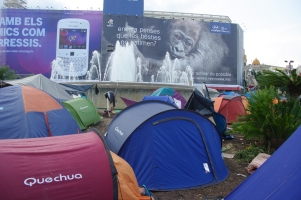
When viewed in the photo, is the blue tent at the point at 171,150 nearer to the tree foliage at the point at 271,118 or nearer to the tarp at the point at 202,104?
the tree foliage at the point at 271,118

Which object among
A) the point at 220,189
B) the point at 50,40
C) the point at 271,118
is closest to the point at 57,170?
the point at 220,189

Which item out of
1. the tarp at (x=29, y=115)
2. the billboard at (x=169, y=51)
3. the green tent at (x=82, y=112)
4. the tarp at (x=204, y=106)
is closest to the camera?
the tarp at (x=29, y=115)

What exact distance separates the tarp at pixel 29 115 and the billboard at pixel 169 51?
1402 inches

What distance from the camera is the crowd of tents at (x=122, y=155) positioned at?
3.24 meters

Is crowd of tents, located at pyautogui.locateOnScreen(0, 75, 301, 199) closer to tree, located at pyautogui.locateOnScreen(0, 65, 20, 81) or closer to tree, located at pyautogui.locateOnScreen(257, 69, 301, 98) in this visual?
tree, located at pyautogui.locateOnScreen(257, 69, 301, 98)

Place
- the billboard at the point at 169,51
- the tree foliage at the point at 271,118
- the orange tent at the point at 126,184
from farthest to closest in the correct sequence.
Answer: the billboard at the point at 169,51 < the tree foliage at the point at 271,118 < the orange tent at the point at 126,184

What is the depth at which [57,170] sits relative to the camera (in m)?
3.45

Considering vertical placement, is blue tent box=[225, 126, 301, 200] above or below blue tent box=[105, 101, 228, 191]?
above

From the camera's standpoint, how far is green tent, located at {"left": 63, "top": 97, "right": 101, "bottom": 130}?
37.9ft

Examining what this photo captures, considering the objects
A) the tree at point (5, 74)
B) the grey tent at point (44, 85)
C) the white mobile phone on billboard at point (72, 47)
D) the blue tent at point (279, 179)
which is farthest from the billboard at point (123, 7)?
the blue tent at point (279, 179)

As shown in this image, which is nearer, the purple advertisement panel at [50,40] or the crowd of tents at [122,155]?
the crowd of tents at [122,155]

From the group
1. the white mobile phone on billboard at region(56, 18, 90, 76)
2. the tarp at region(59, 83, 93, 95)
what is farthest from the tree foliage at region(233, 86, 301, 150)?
the white mobile phone on billboard at region(56, 18, 90, 76)

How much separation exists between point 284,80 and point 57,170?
5.53 meters

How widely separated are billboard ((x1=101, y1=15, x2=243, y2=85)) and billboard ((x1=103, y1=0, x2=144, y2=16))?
2435 millimetres
